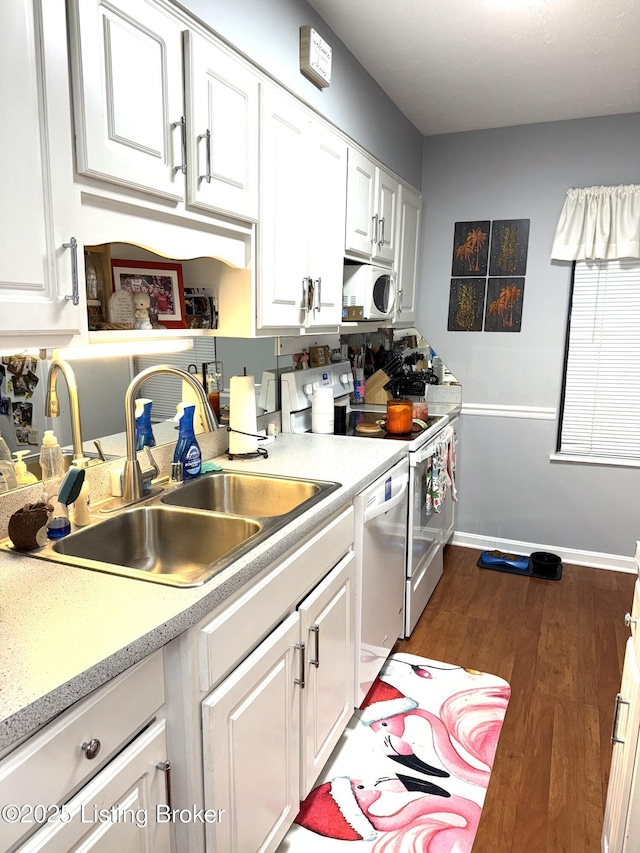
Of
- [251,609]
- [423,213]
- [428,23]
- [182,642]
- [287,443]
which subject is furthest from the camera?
[423,213]

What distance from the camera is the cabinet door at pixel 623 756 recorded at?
123 cm

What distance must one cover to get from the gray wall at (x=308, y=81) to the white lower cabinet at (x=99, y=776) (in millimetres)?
1610

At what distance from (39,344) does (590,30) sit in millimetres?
2399

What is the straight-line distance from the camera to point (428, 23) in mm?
2287

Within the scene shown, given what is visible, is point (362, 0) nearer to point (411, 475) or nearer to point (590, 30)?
point (590, 30)

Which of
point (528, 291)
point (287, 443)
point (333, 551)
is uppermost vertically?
point (528, 291)

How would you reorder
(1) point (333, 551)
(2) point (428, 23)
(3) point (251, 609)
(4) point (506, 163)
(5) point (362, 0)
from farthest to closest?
(4) point (506, 163), (2) point (428, 23), (5) point (362, 0), (1) point (333, 551), (3) point (251, 609)

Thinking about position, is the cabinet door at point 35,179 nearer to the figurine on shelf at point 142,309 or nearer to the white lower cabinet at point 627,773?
the figurine on shelf at point 142,309

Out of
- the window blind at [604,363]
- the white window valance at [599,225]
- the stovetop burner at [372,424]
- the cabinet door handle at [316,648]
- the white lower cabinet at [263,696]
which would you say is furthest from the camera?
the window blind at [604,363]

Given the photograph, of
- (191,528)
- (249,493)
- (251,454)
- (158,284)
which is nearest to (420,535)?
(251,454)

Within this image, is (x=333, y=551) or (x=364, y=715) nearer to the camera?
(x=333, y=551)

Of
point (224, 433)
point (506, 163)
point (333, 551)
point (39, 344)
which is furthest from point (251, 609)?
point (506, 163)

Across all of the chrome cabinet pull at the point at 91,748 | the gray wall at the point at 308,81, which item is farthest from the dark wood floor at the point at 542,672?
the gray wall at the point at 308,81

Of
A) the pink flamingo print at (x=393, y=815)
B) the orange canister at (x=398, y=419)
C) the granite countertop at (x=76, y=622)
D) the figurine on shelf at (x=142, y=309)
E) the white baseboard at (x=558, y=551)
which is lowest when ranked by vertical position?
the pink flamingo print at (x=393, y=815)
